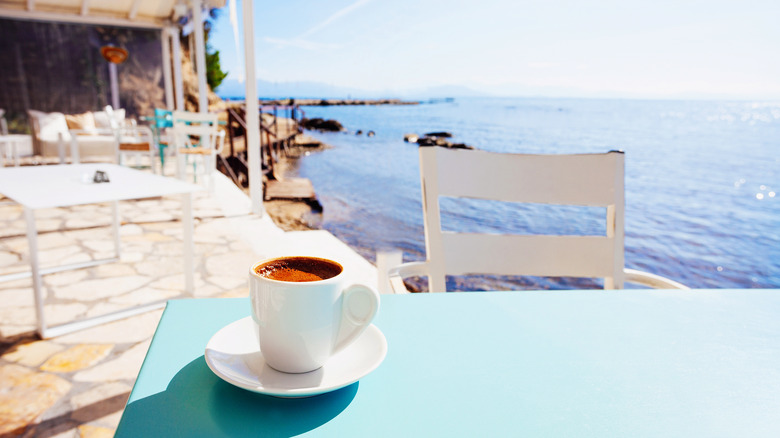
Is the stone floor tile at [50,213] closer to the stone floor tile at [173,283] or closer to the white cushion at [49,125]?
the stone floor tile at [173,283]

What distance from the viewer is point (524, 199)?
116 centimetres

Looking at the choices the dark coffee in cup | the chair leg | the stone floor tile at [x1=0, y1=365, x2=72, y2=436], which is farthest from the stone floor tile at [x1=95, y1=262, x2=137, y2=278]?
the chair leg

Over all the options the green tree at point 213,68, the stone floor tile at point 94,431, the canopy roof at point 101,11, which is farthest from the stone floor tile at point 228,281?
the green tree at point 213,68

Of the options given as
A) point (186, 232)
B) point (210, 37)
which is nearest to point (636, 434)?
point (186, 232)

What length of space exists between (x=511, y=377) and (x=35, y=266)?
2.11 metres

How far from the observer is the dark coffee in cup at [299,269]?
0.46 m

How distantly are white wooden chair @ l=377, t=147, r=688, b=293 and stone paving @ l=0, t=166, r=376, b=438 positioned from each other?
4.15 ft

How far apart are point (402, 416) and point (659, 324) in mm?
409

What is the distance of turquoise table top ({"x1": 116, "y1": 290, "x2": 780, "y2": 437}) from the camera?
1.26 ft

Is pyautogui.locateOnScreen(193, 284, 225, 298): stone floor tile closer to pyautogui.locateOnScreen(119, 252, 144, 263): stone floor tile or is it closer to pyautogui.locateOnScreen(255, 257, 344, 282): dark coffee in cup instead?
pyautogui.locateOnScreen(119, 252, 144, 263): stone floor tile

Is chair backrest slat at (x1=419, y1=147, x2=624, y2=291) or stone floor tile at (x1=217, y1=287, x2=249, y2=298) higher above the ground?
chair backrest slat at (x1=419, y1=147, x2=624, y2=291)

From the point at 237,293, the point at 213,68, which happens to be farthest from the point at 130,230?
the point at 213,68

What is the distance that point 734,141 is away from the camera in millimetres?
27188

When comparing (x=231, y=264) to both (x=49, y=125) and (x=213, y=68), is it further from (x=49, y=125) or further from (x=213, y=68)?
(x=213, y=68)
